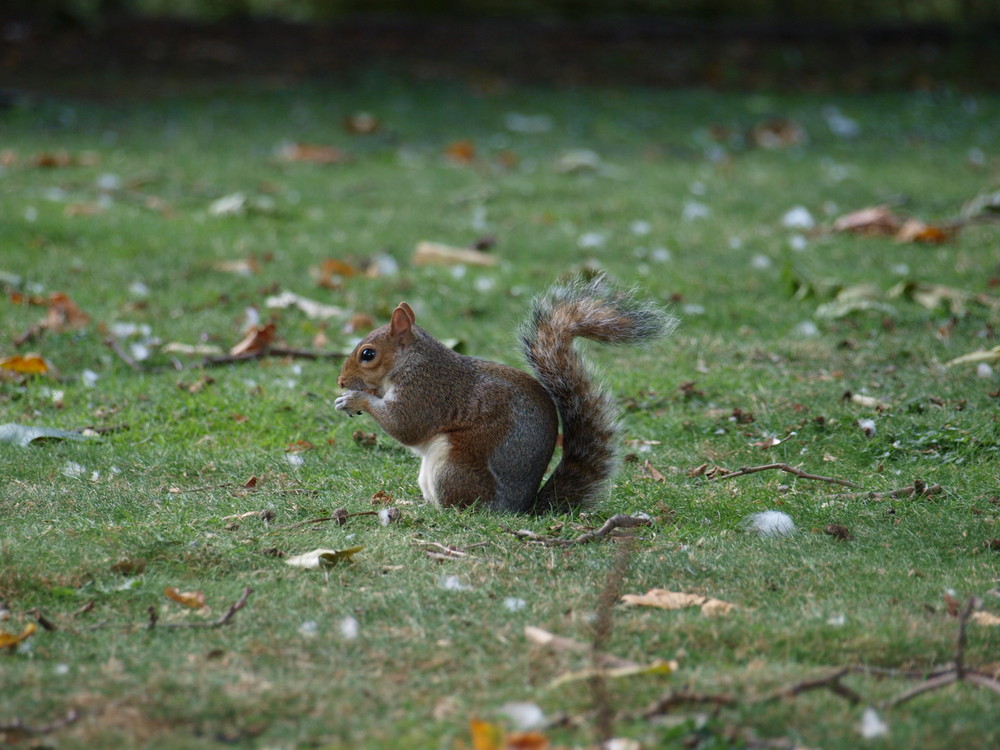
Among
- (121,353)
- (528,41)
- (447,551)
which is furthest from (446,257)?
(528,41)

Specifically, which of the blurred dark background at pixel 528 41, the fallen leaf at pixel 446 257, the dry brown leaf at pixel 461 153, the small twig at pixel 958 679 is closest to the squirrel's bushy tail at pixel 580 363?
the small twig at pixel 958 679

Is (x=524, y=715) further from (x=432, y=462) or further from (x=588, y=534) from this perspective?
(x=432, y=462)

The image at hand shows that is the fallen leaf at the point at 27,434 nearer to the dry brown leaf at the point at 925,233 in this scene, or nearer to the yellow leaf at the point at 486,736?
the yellow leaf at the point at 486,736

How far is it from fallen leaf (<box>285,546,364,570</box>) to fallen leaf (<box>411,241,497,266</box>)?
360 centimetres

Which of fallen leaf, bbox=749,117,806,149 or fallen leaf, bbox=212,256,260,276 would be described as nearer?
fallen leaf, bbox=212,256,260,276

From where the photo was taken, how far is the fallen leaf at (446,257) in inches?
265

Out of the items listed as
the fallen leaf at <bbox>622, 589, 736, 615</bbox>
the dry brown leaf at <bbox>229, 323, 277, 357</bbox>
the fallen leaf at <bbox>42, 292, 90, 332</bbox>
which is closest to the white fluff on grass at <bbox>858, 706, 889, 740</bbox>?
the fallen leaf at <bbox>622, 589, 736, 615</bbox>

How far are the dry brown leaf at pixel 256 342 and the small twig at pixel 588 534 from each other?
2227mm

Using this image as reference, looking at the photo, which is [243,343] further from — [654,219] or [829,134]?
[829,134]

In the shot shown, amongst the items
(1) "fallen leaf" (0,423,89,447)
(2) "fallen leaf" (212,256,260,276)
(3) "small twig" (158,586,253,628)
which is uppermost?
(3) "small twig" (158,586,253,628)

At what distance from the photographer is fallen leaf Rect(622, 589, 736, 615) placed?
10.1ft

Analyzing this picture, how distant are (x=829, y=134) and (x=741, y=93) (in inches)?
70.4

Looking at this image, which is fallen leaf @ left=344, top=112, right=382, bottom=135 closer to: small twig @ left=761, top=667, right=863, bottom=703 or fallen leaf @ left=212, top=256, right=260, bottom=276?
fallen leaf @ left=212, top=256, right=260, bottom=276

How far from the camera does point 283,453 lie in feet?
14.3
